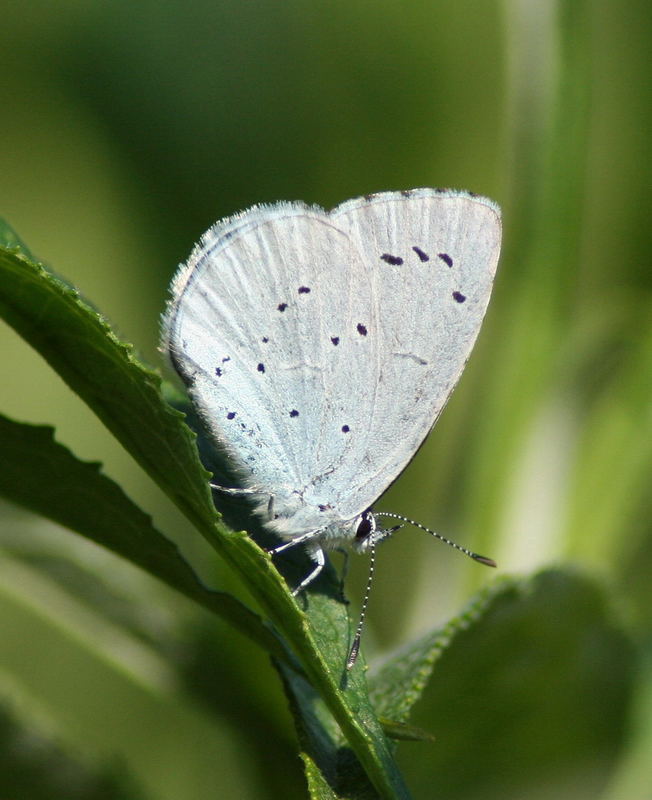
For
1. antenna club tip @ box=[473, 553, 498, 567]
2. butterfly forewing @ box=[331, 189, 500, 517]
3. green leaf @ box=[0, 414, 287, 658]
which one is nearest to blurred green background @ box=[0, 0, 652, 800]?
antenna club tip @ box=[473, 553, 498, 567]

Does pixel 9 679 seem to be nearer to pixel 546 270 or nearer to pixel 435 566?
pixel 435 566

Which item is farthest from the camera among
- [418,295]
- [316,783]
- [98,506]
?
[418,295]

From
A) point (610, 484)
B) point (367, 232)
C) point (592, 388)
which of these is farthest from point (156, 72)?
point (610, 484)

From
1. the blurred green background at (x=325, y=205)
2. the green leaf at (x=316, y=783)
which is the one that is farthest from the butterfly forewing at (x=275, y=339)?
the green leaf at (x=316, y=783)

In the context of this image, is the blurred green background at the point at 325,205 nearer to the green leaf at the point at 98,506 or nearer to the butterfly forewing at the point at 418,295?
the butterfly forewing at the point at 418,295

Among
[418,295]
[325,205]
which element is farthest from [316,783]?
[325,205]

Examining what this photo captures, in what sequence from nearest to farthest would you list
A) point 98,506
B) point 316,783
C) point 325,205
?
point 316,783 < point 98,506 < point 325,205

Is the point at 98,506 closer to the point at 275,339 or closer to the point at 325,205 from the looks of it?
the point at 275,339
